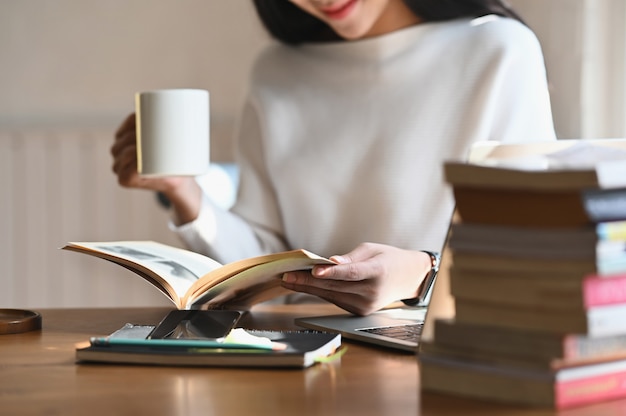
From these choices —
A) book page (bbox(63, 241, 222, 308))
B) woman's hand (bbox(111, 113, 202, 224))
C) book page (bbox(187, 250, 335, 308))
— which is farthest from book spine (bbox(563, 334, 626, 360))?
woman's hand (bbox(111, 113, 202, 224))

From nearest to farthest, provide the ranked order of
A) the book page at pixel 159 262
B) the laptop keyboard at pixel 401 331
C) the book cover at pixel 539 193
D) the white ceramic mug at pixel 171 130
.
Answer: the book cover at pixel 539 193 → the laptop keyboard at pixel 401 331 → the book page at pixel 159 262 → the white ceramic mug at pixel 171 130

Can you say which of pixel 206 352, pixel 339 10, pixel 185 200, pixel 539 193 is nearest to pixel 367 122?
pixel 339 10

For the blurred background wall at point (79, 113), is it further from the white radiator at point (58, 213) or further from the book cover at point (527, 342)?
the book cover at point (527, 342)

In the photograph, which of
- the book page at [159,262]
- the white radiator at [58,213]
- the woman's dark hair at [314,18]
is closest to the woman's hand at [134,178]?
the book page at [159,262]

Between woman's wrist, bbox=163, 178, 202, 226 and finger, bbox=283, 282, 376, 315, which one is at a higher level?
woman's wrist, bbox=163, 178, 202, 226

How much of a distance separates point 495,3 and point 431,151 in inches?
13.9

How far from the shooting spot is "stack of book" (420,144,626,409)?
626 mm

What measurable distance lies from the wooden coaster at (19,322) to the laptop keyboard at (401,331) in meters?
0.40

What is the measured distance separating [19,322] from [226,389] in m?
0.41

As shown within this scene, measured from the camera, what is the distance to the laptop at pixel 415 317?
0.75 meters

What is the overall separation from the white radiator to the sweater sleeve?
3.41ft

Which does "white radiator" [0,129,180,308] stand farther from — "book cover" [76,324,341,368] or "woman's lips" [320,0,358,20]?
"book cover" [76,324,341,368]

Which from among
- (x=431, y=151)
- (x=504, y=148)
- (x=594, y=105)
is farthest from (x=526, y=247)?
(x=594, y=105)

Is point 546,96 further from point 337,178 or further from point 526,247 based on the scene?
point 526,247
